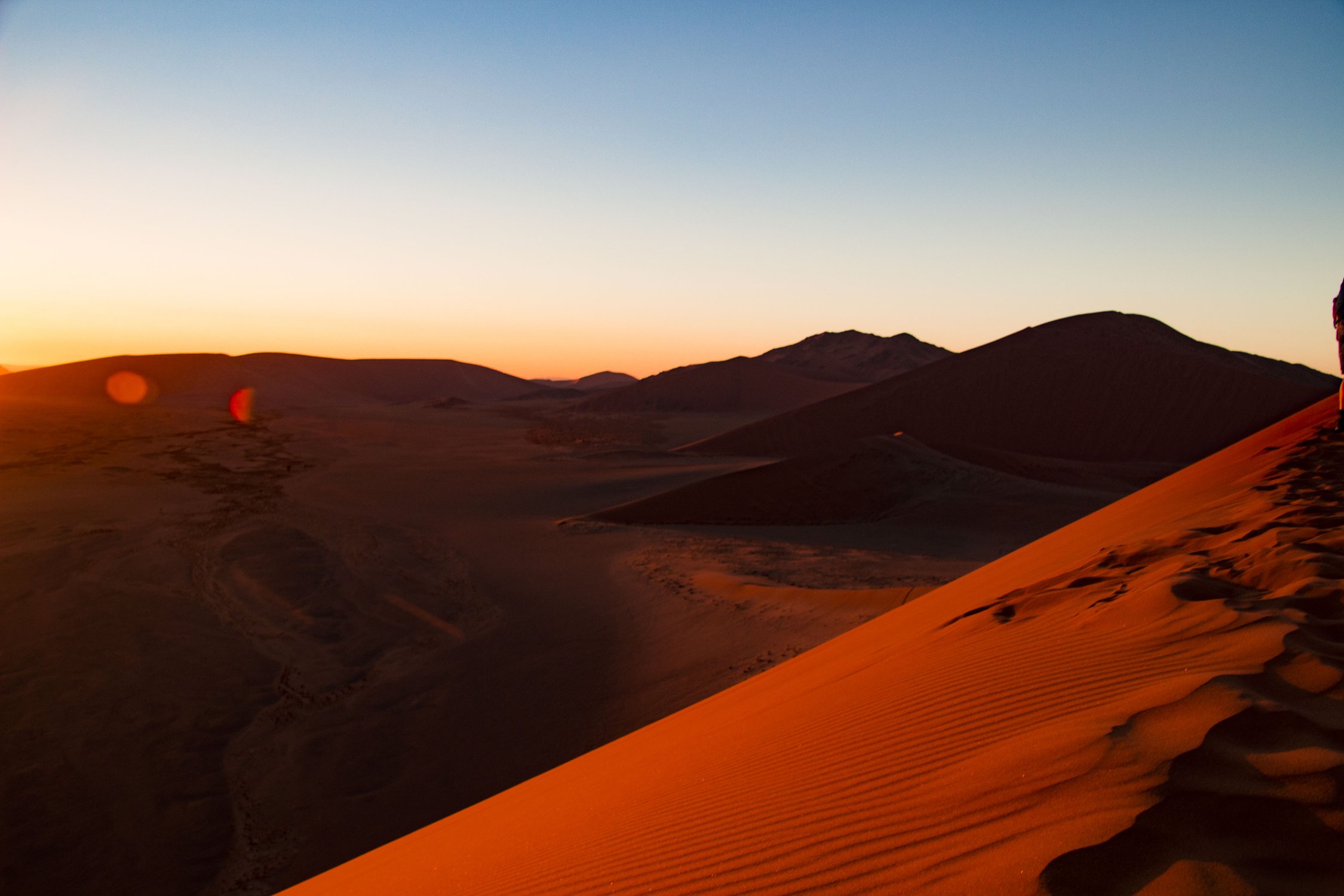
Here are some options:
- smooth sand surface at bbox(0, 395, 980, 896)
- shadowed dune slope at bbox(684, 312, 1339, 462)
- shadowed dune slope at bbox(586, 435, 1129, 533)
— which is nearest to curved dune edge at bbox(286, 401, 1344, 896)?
smooth sand surface at bbox(0, 395, 980, 896)

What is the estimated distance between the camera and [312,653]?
905cm

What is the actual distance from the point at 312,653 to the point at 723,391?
224ft

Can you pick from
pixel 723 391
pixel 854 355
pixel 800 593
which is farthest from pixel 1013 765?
pixel 854 355

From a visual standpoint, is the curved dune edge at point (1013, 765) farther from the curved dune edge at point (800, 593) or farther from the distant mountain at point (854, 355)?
the distant mountain at point (854, 355)

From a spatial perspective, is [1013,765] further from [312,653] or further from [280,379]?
[280,379]

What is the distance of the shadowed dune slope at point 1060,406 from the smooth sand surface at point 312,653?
1827 cm

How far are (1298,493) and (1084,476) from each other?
70.5ft

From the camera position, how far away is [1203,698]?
2.32 metres

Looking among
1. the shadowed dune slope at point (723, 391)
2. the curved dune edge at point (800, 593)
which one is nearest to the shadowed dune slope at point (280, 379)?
the shadowed dune slope at point (723, 391)

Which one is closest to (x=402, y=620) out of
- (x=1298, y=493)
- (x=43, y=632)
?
(x=43, y=632)

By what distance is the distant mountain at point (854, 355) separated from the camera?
91.1 metres

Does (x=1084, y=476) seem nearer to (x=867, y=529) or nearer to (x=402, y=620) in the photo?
(x=867, y=529)

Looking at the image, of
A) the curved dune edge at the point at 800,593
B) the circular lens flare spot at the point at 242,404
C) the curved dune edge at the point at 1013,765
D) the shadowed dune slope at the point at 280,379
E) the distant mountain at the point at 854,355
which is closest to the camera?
the curved dune edge at the point at 1013,765

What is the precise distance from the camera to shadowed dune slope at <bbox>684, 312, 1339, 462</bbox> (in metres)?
33.2
